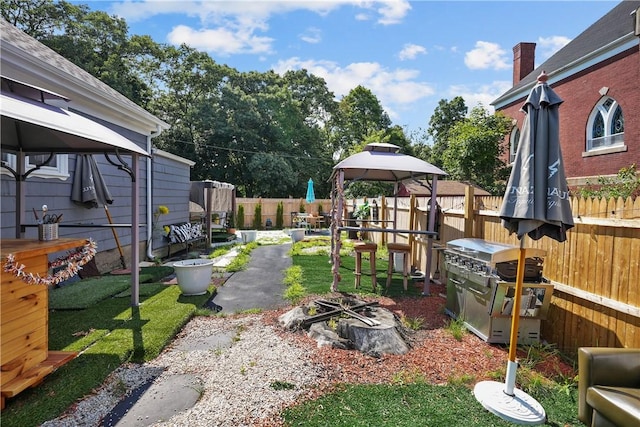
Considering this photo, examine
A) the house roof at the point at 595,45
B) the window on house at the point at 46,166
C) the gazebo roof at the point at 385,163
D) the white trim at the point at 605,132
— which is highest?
the house roof at the point at 595,45

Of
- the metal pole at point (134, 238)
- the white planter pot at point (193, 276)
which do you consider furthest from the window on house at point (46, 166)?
the white planter pot at point (193, 276)

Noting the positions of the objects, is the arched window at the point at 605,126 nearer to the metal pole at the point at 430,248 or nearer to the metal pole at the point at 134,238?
the metal pole at the point at 430,248

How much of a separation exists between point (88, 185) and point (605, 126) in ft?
49.6

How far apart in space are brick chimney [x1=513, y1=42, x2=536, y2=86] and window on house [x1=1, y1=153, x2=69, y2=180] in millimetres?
19155

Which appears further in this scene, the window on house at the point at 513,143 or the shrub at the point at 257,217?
the shrub at the point at 257,217

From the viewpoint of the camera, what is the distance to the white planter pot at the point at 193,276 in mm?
5719

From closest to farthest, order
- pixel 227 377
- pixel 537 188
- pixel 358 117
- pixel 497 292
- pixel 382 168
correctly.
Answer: pixel 537 188 → pixel 227 377 → pixel 497 292 → pixel 382 168 → pixel 358 117

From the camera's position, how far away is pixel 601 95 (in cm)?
1189

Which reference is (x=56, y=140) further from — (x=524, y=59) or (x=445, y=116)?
(x=445, y=116)

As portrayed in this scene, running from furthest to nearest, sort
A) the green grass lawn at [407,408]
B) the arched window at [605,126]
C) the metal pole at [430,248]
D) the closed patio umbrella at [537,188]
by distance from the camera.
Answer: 1. the arched window at [605,126]
2. the metal pole at [430,248]
3. the closed patio umbrella at [537,188]
4. the green grass lawn at [407,408]

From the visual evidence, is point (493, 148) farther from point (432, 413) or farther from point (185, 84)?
point (185, 84)

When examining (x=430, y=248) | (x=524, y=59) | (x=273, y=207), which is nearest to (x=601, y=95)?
(x=524, y=59)

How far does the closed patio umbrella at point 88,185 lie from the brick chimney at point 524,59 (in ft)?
61.3

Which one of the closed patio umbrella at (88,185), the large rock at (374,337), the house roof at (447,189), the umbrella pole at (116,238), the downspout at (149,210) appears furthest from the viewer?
the house roof at (447,189)
